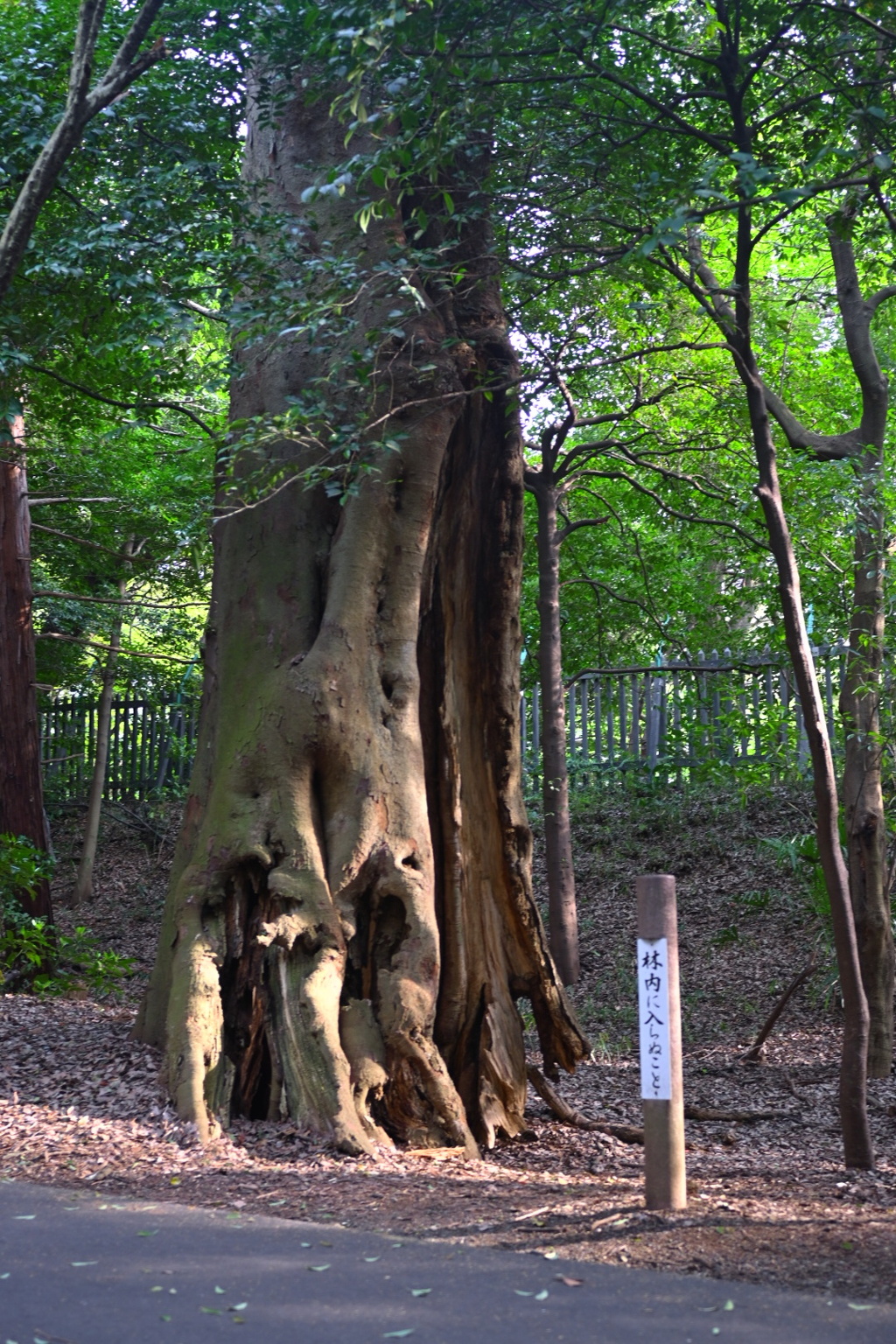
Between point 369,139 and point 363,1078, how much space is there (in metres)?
A: 5.72

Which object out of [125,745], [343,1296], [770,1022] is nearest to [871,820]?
[770,1022]

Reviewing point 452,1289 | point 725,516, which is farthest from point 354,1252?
point 725,516

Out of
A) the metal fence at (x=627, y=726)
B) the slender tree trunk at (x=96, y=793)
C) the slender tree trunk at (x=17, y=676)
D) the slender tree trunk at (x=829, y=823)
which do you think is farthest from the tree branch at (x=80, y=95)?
the slender tree trunk at (x=96, y=793)

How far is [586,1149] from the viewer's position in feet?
21.9

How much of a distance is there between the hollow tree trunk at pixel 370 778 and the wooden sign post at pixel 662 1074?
5.05 ft

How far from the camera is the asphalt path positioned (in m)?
3.21

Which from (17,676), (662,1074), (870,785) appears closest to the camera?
(662,1074)

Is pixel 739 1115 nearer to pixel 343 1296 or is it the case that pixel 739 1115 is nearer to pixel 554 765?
pixel 554 765

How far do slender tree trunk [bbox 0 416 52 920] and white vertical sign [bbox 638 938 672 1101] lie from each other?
28.3 feet

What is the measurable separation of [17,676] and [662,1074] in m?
9.15

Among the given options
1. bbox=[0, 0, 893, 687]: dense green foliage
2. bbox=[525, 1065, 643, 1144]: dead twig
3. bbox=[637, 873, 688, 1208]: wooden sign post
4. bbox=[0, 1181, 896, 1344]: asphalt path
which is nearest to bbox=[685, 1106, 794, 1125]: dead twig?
bbox=[525, 1065, 643, 1144]: dead twig

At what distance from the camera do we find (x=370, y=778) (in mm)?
6473

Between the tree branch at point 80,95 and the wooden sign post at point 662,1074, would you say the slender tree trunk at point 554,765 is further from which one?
the wooden sign post at point 662,1074

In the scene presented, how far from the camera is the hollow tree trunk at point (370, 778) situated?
5867mm
